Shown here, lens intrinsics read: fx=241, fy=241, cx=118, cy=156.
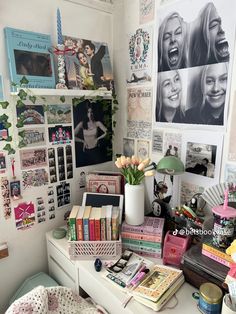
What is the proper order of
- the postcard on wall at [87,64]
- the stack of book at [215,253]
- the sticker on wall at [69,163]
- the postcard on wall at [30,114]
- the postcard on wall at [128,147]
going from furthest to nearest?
the postcard on wall at [128,147], the sticker on wall at [69,163], the postcard on wall at [87,64], the postcard on wall at [30,114], the stack of book at [215,253]

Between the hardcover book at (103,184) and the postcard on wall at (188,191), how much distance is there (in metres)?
0.36

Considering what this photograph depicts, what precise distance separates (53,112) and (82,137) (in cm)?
23

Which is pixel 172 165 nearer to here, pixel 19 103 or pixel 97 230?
pixel 97 230

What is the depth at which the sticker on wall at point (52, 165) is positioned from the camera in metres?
1.33

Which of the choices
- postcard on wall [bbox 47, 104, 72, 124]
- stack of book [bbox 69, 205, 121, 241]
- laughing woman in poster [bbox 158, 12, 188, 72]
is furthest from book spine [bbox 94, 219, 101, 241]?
laughing woman in poster [bbox 158, 12, 188, 72]

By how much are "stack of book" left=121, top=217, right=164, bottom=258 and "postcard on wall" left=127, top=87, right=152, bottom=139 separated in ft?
1.67

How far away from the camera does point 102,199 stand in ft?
4.42

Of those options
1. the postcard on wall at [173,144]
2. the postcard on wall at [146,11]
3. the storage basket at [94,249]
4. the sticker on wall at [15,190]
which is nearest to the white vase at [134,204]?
the storage basket at [94,249]

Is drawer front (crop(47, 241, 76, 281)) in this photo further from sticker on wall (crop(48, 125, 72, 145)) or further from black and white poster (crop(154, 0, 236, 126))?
black and white poster (crop(154, 0, 236, 126))

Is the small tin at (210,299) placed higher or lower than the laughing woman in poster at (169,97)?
lower

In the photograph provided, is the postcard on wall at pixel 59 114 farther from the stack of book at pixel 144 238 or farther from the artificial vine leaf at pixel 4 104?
the stack of book at pixel 144 238

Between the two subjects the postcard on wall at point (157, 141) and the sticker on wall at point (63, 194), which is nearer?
the postcard on wall at point (157, 141)

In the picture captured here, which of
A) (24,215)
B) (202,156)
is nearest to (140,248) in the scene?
(202,156)

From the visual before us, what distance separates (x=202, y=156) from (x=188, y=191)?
204 mm
